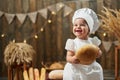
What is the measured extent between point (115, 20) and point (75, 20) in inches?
43.7

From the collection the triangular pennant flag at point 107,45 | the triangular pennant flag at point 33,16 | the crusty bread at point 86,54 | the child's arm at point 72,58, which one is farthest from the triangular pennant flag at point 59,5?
the crusty bread at point 86,54

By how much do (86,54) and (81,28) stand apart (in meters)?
0.25

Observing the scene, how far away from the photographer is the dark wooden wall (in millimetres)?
3885

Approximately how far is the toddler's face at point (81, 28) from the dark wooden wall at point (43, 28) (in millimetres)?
1757

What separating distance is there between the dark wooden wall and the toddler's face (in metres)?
1.76

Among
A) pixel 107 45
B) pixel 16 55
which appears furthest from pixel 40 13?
pixel 107 45

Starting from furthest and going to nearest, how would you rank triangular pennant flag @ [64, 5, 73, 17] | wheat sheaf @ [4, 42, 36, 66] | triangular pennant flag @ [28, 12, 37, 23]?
triangular pennant flag @ [28, 12, 37, 23] → triangular pennant flag @ [64, 5, 73, 17] → wheat sheaf @ [4, 42, 36, 66]

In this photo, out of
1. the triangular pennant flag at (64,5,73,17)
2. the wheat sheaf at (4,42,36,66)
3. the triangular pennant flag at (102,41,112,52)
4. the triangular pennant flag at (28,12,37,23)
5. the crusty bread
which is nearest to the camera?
the crusty bread

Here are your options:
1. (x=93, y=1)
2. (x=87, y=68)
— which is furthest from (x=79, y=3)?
(x=87, y=68)

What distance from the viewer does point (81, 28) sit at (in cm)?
203

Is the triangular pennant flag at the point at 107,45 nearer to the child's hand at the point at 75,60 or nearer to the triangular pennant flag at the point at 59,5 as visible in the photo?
the triangular pennant flag at the point at 59,5

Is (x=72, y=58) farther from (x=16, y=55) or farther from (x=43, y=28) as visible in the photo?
(x=43, y=28)

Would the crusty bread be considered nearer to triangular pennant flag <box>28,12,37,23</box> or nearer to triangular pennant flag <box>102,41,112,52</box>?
triangular pennant flag <box>102,41,112,52</box>

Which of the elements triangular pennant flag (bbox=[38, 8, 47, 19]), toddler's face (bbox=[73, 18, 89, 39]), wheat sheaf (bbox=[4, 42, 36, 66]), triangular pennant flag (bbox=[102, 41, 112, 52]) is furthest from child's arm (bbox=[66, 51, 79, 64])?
triangular pennant flag (bbox=[38, 8, 47, 19])
